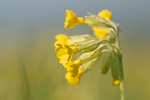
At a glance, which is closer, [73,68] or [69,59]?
[69,59]

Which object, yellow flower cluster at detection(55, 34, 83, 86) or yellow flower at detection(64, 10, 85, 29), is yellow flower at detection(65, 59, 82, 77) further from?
yellow flower at detection(64, 10, 85, 29)

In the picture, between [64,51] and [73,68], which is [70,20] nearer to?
[64,51]

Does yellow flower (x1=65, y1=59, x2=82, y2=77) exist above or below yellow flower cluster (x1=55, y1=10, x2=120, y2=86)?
below

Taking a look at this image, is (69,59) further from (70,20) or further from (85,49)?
(70,20)

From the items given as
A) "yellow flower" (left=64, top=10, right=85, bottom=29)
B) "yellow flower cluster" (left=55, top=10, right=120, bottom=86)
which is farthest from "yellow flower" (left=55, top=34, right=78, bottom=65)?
"yellow flower" (left=64, top=10, right=85, bottom=29)

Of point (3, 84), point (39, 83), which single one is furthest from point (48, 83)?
point (3, 84)

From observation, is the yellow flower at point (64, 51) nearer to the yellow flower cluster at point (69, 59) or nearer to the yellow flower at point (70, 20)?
the yellow flower cluster at point (69, 59)

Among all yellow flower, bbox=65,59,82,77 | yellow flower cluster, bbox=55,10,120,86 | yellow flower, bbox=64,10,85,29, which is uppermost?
yellow flower, bbox=64,10,85,29

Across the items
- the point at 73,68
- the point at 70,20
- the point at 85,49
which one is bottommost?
the point at 73,68

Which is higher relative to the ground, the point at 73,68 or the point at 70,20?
the point at 70,20

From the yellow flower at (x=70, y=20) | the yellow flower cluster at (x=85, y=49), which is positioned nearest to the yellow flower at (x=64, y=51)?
the yellow flower cluster at (x=85, y=49)

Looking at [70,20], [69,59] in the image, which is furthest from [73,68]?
[70,20]

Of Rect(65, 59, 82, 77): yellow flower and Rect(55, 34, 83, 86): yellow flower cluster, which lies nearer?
Rect(55, 34, 83, 86): yellow flower cluster
